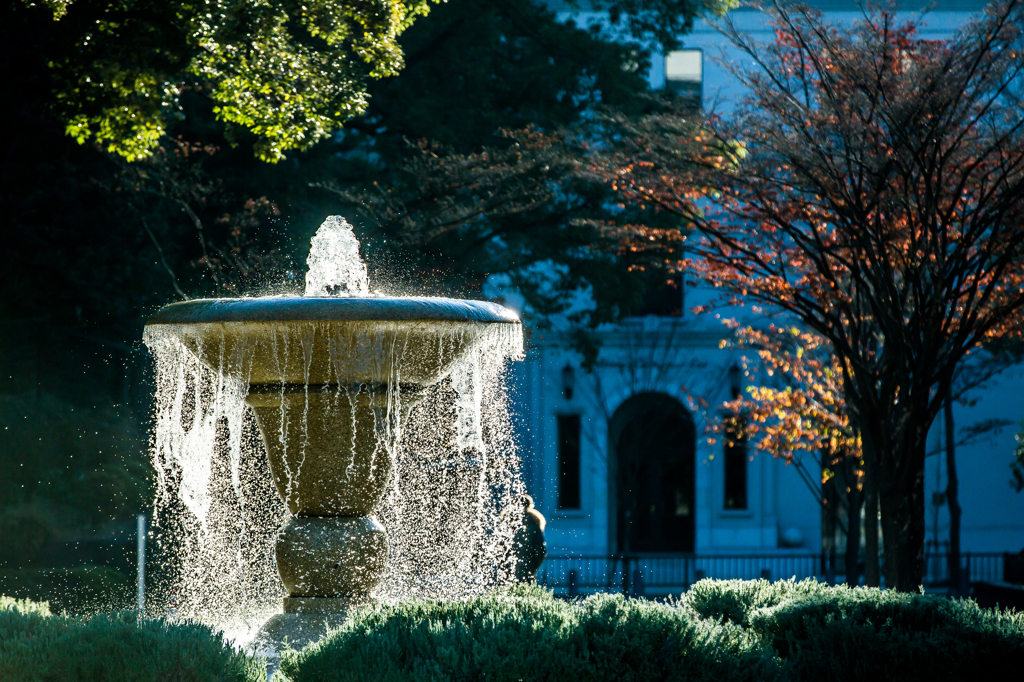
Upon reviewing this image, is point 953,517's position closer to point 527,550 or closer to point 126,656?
point 527,550

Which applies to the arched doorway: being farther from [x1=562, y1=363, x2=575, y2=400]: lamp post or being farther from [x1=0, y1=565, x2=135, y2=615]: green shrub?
[x1=0, y1=565, x2=135, y2=615]: green shrub

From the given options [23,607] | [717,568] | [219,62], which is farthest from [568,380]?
[23,607]

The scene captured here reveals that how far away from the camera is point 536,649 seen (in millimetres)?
4793

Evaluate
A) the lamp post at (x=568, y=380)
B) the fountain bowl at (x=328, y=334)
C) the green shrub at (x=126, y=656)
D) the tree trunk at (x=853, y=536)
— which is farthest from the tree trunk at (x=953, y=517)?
the green shrub at (x=126, y=656)

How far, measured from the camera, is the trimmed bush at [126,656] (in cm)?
473

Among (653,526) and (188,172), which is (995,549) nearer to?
(653,526)

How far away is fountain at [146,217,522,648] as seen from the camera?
655 centimetres

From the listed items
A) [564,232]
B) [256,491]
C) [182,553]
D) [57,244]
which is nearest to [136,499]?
[182,553]

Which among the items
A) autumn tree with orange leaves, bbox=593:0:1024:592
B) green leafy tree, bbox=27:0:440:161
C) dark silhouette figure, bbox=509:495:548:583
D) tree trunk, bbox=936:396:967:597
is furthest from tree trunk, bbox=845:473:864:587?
green leafy tree, bbox=27:0:440:161

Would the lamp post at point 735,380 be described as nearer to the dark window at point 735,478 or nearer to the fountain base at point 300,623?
the dark window at point 735,478

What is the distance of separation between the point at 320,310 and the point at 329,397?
101cm

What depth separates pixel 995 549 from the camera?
25047mm

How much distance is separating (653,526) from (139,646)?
69.3 ft

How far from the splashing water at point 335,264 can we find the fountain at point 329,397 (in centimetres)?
124
